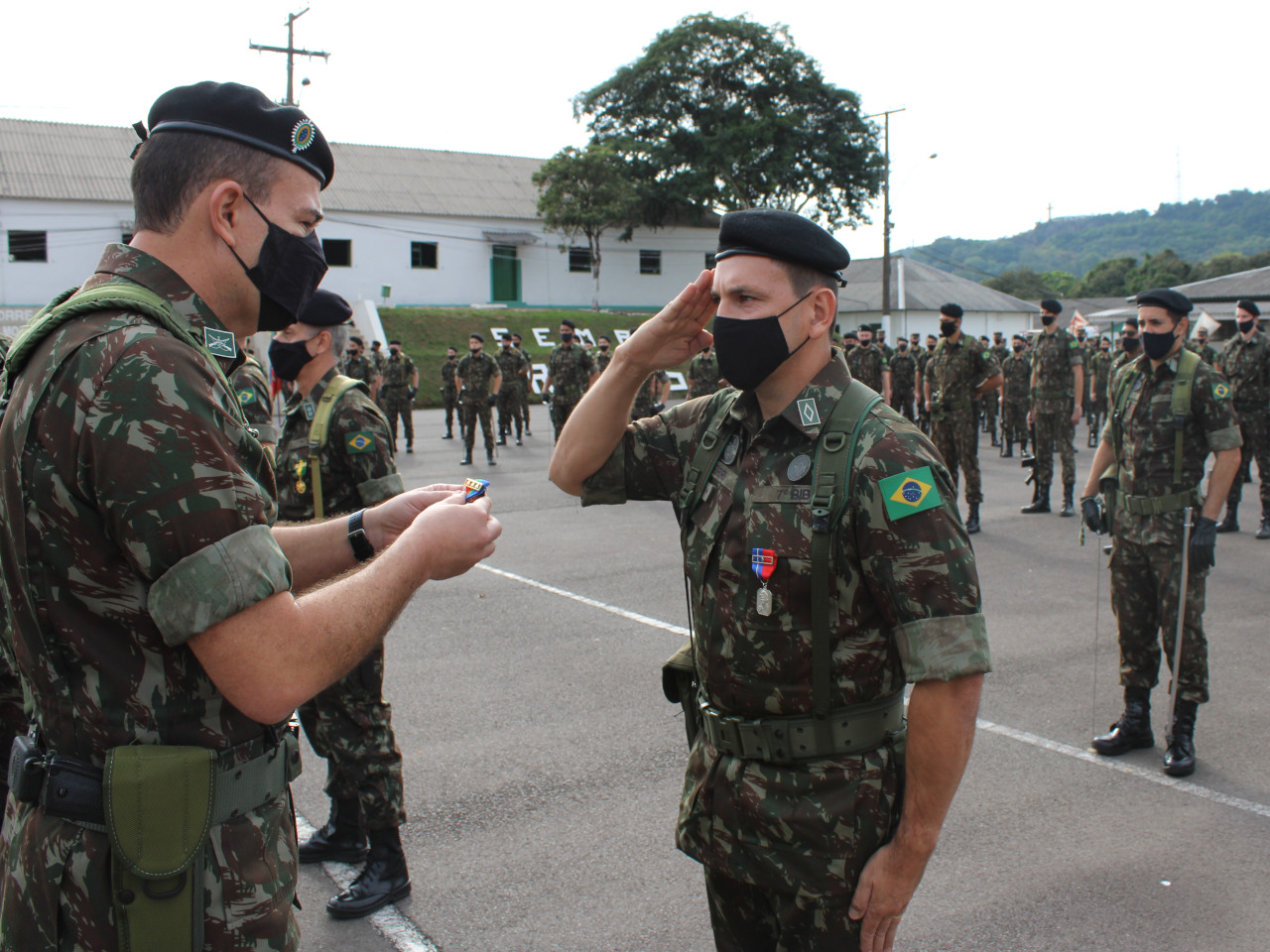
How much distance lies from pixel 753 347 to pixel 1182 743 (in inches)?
146

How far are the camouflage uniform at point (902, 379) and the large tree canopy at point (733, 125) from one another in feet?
77.7

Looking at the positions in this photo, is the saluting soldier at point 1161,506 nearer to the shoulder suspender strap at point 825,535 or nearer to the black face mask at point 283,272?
the shoulder suspender strap at point 825,535

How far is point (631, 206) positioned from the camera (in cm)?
4147

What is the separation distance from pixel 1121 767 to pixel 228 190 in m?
4.70

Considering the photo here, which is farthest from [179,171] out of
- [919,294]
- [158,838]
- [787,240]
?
[919,294]

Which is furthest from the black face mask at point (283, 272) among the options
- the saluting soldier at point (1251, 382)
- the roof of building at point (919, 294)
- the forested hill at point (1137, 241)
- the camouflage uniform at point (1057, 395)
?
the forested hill at point (1137, 241)

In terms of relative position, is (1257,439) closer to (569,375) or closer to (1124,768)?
(1124,768)

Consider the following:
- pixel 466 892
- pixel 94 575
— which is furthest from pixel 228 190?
pixel 466 892

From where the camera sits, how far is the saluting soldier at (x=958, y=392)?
11.1 metres

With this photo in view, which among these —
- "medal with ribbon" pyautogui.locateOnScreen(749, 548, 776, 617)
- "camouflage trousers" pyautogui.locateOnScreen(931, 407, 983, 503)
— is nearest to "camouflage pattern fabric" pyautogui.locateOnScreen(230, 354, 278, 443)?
"medal with ribbon" pyautogui.locateOnScreen(749, 548, 776, 617)

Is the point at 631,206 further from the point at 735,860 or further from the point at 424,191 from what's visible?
the point at 735,860

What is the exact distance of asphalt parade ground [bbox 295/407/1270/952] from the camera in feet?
11.2

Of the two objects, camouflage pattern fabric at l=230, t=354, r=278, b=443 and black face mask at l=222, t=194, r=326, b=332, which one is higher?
black face mask at l=222, t=194, r=326, b=332

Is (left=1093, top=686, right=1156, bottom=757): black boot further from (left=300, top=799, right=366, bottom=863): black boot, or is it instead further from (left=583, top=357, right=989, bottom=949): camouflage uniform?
(left=300, top=799, right=366, bottom=863): black boot
